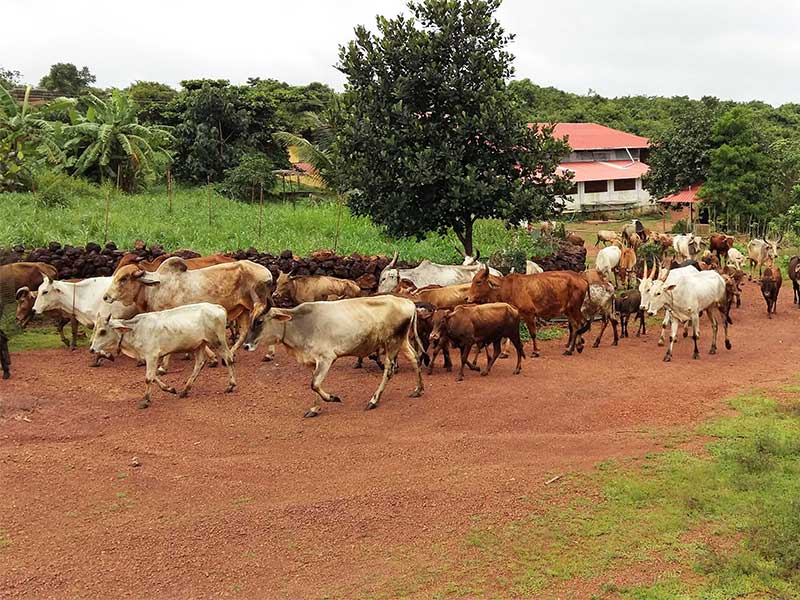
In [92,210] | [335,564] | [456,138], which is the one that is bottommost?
[335,564]

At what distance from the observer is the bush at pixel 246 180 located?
32.9 metres

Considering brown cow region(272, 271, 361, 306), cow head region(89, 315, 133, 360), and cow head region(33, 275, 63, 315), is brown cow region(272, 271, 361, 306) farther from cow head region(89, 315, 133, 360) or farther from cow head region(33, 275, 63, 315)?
cow head region(89, 315, 133, 360)

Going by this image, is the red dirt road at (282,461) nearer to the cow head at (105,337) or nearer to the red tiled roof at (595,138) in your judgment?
the cow head at (105,337)

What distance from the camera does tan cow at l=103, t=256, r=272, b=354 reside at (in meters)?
12.5

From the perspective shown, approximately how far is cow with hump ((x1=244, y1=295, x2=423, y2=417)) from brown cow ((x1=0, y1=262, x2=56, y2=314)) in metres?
5.74

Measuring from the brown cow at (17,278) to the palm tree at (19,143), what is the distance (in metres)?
14.3

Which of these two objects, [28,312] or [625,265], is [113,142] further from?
[625,265]

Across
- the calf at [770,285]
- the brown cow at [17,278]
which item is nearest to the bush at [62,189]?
the brown cow at [17,278]

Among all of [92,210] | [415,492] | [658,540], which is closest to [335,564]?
[415,492]

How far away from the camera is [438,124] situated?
18.1m

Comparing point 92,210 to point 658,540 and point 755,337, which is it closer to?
point 755,337

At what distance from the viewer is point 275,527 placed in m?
7.30

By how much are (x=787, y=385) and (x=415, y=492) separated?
710 cm

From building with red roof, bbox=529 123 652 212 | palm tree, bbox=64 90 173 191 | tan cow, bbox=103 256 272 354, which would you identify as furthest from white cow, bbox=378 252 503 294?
building with red roof, bbox=529 123 652 212
